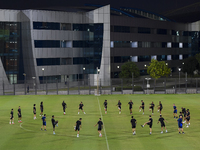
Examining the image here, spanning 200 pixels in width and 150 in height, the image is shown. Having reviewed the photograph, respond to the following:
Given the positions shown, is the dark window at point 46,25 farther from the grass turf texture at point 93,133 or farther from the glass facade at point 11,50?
the grass turf texture at point 93,133

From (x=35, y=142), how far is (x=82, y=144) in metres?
3.95

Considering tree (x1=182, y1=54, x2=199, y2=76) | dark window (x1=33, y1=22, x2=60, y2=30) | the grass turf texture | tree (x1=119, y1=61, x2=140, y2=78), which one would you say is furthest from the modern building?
the grass turf texture

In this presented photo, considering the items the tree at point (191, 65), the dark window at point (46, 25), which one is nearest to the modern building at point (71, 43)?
the dark window at point (46, 25)

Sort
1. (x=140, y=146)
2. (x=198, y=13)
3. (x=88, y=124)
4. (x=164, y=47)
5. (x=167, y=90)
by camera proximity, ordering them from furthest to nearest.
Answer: (x=198, y=13), (x=164, y=47), (x=167, y=90), (x=88, y=124), (x=140, y=146)

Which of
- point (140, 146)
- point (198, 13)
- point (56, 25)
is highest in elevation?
point (198, 13)

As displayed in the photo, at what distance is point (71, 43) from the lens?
8194 centimetres

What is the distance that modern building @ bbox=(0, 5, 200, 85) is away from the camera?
7688 cm

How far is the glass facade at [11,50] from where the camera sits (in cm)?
7619

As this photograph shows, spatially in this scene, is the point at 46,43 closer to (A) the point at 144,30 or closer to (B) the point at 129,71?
(B) the point at 129,71

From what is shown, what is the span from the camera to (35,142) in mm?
28062

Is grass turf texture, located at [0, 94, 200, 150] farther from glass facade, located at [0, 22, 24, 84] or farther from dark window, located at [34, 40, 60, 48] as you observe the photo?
dark window, located at [34, 40, 60, 48]

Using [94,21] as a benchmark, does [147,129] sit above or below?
below

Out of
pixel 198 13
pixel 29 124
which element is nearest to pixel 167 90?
pixel 29 124

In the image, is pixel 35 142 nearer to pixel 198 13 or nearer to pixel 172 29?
pixel 172 29
